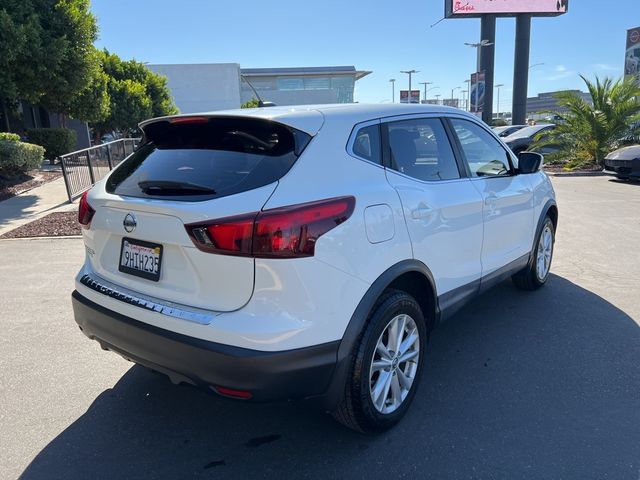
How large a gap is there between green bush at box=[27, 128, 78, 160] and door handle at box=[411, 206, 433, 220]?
1853 cm

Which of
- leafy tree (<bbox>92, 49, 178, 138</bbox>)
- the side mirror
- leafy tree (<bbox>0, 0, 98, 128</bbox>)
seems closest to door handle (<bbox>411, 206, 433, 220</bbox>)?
the side mirror

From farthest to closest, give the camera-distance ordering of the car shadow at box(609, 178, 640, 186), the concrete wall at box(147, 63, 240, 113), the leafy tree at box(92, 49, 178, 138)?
the concrete wall at box(147, 63, 240, 113) < the leafy tree at box(92, 49, 178, 138) < the car shadow at box(609, 178, 640, 186)

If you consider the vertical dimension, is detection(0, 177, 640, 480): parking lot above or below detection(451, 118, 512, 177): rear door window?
below

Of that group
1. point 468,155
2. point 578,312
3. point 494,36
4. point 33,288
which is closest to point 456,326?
point 578,312

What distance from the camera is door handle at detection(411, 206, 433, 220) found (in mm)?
2871

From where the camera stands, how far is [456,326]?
14.0 ft

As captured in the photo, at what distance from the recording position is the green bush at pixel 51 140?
59.1 feet

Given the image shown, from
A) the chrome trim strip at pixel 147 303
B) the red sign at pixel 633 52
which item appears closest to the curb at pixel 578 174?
the chrome trim strip at pixel 147 303

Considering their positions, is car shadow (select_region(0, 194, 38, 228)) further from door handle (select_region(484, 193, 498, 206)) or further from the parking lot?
door handle (select_region(484, 193, 498, 206))

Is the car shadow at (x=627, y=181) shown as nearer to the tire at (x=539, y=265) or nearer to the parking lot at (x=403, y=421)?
the tire at (x=539, y=265)

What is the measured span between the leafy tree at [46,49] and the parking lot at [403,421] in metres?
8.90

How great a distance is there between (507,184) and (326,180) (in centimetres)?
222

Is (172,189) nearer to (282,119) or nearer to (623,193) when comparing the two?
(282,119)

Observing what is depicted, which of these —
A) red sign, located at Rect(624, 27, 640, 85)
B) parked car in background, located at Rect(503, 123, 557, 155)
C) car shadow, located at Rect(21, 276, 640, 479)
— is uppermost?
red sign, located at Rect(624, 27, 640, 85)
